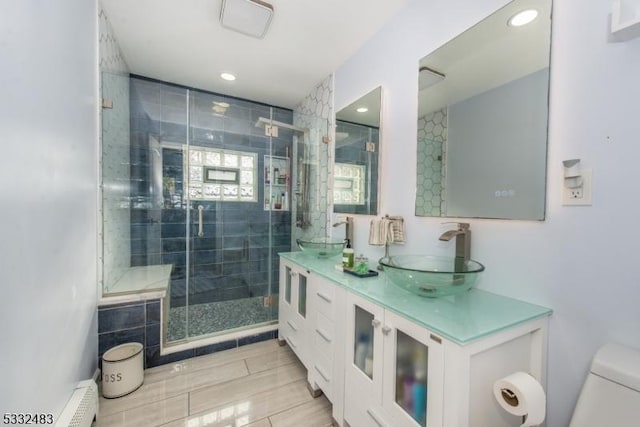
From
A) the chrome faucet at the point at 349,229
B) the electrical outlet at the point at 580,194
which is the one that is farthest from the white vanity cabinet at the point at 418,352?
the chrome faucet at the point at 349,229

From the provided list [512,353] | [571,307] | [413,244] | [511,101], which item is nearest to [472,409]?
[512,353]

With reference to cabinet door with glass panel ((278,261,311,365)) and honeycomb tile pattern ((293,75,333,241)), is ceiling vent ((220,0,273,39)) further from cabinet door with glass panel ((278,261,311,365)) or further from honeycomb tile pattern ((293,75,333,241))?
cabinet door with glass panel ((278,261,311,365))

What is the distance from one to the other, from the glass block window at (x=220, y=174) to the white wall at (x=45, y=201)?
115cm

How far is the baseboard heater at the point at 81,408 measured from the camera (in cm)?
115

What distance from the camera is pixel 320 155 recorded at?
2.58 meters

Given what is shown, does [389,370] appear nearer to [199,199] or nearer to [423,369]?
[423,369]

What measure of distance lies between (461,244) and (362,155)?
105 centimetres

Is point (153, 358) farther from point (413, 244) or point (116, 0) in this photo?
point (116, 0)

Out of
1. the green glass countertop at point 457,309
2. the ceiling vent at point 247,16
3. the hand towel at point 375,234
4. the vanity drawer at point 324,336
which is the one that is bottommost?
the vanity drawer at point 324,336

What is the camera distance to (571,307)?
0.93 meters

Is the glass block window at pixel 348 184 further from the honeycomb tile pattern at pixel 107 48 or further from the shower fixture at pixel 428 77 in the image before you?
the honeycomb tile pattern at pixel 107 48

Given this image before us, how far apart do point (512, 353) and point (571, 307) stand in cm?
27

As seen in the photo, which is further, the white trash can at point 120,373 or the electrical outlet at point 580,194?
the white trash can at point 120,373

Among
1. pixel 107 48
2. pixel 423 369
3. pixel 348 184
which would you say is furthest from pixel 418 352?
pixel 107 48
